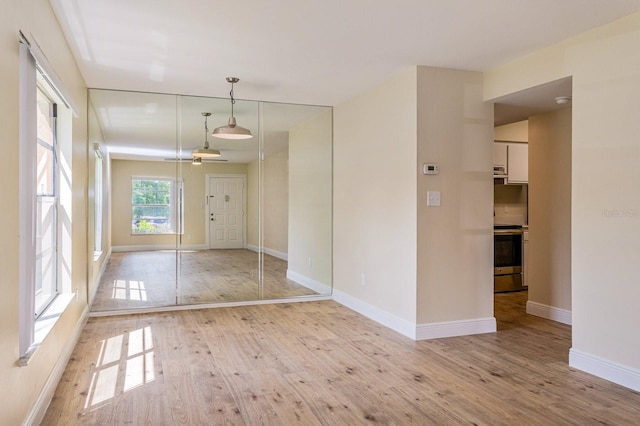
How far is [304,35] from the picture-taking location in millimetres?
3309

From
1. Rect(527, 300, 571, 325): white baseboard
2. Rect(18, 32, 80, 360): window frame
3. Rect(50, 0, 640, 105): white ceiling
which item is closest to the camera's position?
Rect(18, 32, 80, 360): window frame

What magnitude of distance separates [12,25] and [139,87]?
2897 millimetres

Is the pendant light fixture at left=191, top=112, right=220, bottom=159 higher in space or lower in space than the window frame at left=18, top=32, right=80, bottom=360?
higher

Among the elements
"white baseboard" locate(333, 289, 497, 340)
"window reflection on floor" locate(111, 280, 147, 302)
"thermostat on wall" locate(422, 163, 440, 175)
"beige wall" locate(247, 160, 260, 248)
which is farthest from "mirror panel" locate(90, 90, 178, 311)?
"thermostat on wall" locate(422, 163, 440, 175)

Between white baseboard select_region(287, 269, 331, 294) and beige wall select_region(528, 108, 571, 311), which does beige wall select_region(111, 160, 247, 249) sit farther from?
beige wall select_region(528, 108, 571, 311)

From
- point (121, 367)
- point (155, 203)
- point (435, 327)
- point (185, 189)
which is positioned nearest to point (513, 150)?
point (435, 327)

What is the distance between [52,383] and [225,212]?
9.66 ft

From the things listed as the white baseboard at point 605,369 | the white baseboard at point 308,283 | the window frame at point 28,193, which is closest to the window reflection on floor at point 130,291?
the white baseboard at point 308,283

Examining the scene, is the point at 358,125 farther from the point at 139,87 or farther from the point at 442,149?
the point at 139,87

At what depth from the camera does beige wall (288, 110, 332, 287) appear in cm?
577

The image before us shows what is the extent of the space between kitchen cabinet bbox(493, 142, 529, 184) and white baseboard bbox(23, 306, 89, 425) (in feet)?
17.6

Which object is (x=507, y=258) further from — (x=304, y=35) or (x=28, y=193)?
(x=28, y=193)

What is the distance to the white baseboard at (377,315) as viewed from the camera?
161 inches

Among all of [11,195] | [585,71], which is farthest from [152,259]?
[585,71]
